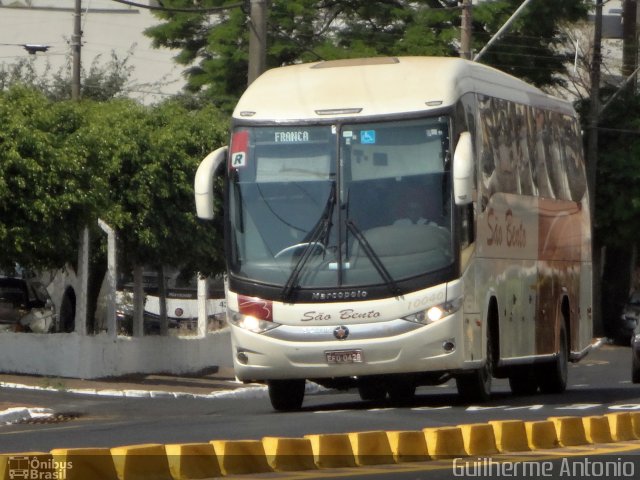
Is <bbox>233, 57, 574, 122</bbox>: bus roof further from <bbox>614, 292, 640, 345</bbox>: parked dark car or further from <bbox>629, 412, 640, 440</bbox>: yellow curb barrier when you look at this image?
<bbox>614, 292, 640, 345</bbox>: parked dark car

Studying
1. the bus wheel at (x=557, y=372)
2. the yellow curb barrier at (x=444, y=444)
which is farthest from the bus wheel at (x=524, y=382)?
the yellow curb barrier at (x=444, y=444)

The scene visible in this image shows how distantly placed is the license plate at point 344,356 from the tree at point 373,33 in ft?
70.6

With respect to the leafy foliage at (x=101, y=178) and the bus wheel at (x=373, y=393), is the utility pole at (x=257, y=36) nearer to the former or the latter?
the leafy foliage at (x=101, y=178)

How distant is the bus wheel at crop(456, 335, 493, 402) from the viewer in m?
16.2

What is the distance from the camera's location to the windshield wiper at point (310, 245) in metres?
15.0

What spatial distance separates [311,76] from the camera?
52.7 feet

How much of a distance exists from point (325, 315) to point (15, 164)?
7.89 meters

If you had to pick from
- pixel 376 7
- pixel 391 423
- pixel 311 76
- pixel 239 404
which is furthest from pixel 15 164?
pixel 376 7

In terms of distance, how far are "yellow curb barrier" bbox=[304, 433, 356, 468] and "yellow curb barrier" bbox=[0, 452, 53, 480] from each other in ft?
7.08

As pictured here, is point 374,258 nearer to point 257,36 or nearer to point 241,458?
point 241,458

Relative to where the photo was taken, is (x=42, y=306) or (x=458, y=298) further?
(x=42, y=306)

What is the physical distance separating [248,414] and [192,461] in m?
7.40

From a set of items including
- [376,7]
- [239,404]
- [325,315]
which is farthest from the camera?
[376,7]

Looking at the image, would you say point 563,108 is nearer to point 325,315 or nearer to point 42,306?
point 325,315
